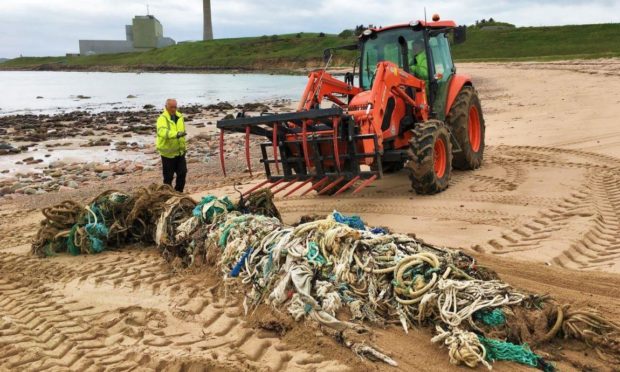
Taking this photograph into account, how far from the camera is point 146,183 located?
10438 mm

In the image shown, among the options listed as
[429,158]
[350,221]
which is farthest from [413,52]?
[350,221]

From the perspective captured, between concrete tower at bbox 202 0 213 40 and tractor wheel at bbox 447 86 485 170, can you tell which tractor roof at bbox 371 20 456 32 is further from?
concrete tower at bbox 202 0 213 40

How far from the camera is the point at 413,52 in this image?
8.23 metres

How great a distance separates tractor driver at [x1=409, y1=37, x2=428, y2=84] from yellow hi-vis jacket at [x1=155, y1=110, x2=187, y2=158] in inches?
140

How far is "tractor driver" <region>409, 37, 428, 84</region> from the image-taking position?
8203 millimetres

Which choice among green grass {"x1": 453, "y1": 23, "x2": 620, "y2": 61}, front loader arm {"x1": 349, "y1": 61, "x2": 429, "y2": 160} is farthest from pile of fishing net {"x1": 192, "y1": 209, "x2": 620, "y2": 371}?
green grass {"x1": 453, "y1": 23, "x2": 620, "y2": 61}

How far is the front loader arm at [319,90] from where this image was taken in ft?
25.5

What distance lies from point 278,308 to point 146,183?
7.18 metres

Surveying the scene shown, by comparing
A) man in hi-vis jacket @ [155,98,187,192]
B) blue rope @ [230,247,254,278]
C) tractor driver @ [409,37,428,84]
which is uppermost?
tractor driver @ [409,37,428,84]

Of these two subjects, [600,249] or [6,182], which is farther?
[6,182]

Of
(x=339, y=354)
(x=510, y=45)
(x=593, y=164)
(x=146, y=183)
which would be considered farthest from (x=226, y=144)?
(x=510, y=45)

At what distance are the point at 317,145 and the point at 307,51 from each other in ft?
212

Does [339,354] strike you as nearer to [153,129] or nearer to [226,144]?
[226,144]

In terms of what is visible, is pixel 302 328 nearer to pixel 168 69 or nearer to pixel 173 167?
pixel 173 167
